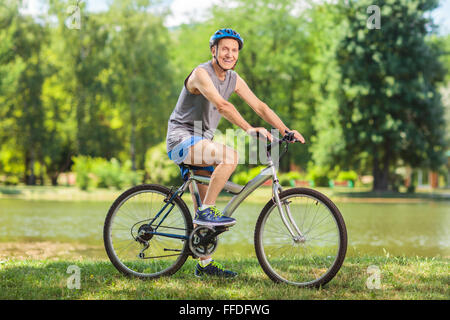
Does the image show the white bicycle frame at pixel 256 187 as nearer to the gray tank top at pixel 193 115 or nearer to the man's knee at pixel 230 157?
the man's knee at pixel 230 157

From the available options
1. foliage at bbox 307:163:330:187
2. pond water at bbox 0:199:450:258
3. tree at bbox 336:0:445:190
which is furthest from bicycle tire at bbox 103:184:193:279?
foliage at bbox 307:163:330:187

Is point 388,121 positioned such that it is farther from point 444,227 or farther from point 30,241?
point 30,241

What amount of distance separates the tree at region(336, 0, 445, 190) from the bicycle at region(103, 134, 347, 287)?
2385 cm

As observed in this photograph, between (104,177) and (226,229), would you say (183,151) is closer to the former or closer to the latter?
(226,229)

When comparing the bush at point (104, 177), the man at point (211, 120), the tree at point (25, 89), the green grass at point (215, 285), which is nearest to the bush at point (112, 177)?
the bush at point (104, 177)

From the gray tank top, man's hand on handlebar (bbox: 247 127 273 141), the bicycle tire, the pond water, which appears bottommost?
the pond water

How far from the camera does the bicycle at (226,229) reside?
438 cm

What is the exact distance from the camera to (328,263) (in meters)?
4.53

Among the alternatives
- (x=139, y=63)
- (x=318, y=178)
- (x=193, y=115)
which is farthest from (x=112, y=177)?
(x=193, y=115)

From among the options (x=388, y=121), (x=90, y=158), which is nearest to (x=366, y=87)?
(x=388, y=121)

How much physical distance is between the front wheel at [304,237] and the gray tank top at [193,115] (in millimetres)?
905

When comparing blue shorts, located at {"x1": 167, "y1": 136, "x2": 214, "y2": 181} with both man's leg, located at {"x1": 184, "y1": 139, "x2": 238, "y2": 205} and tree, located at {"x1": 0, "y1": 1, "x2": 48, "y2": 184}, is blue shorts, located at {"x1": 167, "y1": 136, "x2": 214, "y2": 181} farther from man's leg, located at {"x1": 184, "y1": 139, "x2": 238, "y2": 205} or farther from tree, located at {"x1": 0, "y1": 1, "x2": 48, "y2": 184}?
tree, located at {"x1": 0, "y1": 1, "x2": 48, "y2": 184}

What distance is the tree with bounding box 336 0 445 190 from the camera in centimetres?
2745

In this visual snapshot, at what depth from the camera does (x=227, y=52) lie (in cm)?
445
